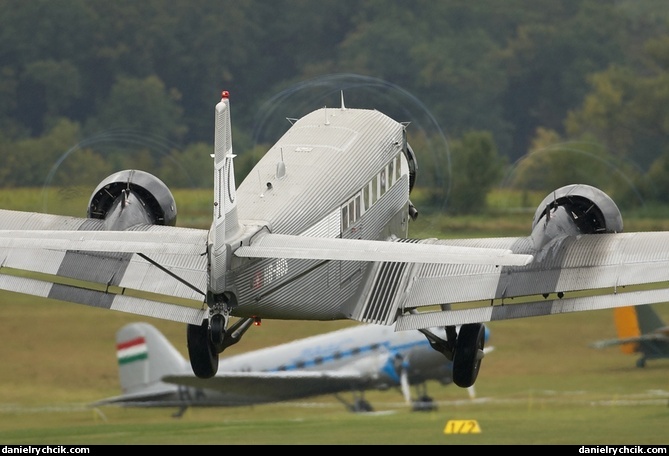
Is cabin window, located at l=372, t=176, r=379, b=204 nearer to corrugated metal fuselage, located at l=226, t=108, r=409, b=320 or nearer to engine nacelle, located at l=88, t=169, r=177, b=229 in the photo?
corrugated metal fuselage, located at l=226, t=108, r=409, b=320

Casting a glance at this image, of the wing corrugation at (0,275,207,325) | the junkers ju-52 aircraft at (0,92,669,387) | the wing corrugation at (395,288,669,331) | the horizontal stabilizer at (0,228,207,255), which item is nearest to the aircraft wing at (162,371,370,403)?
the junkers ju-52 aircraft at (0,92,669,387)

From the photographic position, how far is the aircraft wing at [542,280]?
28203 millimetres

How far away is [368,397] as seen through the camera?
2901 inches

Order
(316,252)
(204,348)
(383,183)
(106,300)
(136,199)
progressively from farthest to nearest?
(136,199)
(383,183)
(106,300)
(204,348)
(316,252)

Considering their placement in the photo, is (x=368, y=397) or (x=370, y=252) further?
(x=368, y=397)

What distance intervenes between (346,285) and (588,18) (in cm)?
8603

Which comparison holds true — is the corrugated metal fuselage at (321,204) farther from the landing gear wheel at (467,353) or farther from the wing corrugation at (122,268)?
the landing gear wheel at (467,353)

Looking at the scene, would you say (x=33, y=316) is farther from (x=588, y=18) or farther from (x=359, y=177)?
(x=588, y=18)

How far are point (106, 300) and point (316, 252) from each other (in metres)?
6.11

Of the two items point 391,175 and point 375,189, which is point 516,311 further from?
point 391,175

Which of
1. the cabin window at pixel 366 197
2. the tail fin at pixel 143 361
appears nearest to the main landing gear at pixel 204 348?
the cabin window at pixel 366 197

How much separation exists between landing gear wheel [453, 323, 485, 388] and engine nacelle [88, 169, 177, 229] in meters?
6.68

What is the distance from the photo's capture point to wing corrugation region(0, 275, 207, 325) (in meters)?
27.8

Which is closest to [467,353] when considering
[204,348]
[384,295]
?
[384,295]
